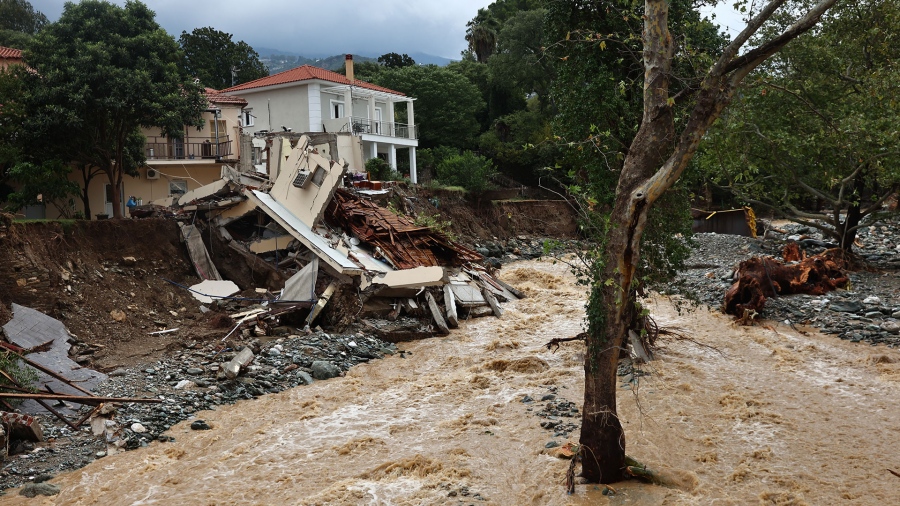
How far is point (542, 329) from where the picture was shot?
18.7 m

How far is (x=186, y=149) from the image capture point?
30312 mm

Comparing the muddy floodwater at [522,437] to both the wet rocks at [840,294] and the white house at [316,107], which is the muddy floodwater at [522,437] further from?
the white house at [316,107]

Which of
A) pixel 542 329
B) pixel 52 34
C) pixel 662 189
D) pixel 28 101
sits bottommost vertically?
pixel 542 329

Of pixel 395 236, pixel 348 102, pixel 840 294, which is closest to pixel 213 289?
pixel 395 236

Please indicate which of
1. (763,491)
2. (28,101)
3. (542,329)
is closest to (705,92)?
(763,491)

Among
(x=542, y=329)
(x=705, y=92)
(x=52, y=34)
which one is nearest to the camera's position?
Answer: (x=705, y=92)

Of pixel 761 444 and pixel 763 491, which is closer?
pixel 763 491

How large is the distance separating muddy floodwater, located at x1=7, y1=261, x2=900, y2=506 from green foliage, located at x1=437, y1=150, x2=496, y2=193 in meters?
23.6

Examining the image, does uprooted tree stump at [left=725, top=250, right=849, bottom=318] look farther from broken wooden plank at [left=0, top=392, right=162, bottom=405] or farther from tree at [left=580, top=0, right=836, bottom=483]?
broken wooden plank at [left=0, top=392, right=162, bottom=405]

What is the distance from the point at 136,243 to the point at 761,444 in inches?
649

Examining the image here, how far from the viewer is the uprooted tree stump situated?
1861 centimetres

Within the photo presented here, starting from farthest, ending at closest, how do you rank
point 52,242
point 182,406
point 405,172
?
point 405,172 → point 52,242 → point 182,406

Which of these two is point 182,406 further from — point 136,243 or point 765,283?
point 765,283

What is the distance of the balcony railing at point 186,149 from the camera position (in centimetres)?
2910
